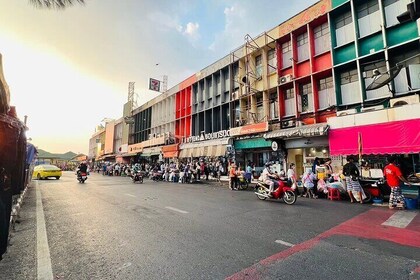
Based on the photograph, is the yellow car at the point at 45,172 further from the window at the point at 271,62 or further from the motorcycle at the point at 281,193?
the window at the point at 271,62

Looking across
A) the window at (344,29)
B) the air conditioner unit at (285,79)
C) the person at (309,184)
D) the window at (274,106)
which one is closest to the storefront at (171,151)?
the window at (274,106)

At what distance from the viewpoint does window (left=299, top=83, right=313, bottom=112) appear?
15.8 m

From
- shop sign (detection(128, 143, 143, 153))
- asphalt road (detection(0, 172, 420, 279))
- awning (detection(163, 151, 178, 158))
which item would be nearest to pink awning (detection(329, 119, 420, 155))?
asphalt road (detection(0, 172, 420, 279))

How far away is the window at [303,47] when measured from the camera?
1630 cm

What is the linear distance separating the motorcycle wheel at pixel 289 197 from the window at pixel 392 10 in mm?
10672

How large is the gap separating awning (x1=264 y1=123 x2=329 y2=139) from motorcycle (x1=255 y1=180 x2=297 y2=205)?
481 centimetres

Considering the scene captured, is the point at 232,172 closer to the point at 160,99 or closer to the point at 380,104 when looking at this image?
the point at 380,104

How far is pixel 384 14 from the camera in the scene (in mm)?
12672

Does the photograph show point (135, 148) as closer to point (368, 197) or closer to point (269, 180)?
point (269, 180)

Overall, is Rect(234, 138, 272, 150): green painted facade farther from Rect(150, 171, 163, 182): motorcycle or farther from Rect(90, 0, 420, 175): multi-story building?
Rect(150, 171, 163, 182): motorcycle

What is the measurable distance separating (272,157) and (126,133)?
3185cm

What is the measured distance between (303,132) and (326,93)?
11.3 feet

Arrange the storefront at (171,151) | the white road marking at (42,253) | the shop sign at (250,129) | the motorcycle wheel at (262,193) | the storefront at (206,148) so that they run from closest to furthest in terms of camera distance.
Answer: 1. the white road marking at (42,253)
2. the motorcycle wheel at (262,193)
3. the shop sign at (250,129)
4. the storefront at (206,148)
5. the storefront at (171,151)

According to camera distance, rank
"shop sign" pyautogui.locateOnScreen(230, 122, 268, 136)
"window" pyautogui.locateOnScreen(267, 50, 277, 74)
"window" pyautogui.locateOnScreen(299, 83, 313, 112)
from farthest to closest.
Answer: "window" pyautogui.locateOnScreen(267, 50, 277, 74), "shop sign" pyautogui.locateOnScreen(230, 122, 268, 136), "window" pyautogui.locateOnScreen(299, 83, 313, 112)
